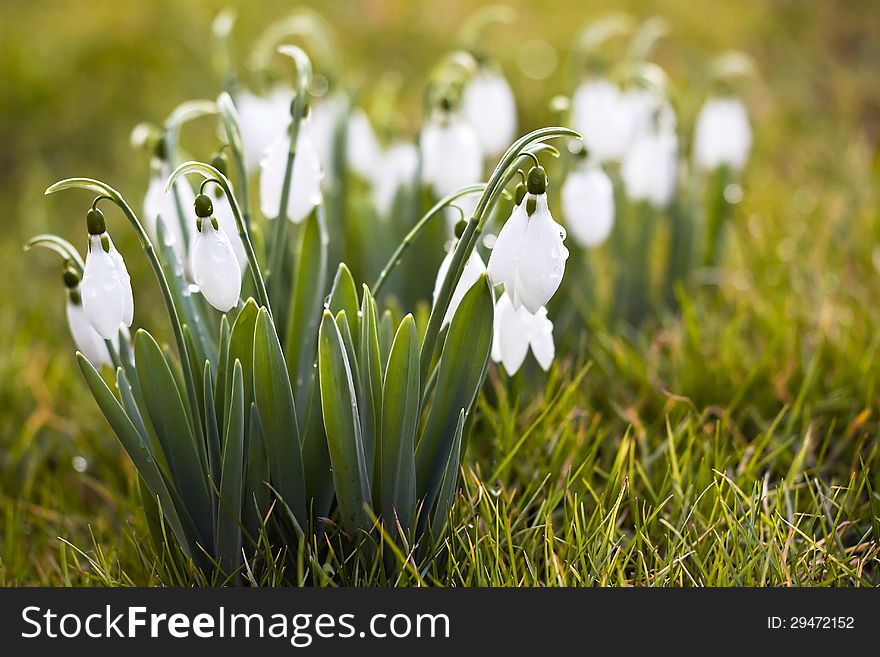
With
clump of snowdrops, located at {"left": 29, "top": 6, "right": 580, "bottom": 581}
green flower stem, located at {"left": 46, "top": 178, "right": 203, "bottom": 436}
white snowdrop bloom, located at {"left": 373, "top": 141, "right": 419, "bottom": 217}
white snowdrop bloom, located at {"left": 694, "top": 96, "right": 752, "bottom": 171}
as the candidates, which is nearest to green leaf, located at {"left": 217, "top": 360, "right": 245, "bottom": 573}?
clump of snowdrops, located at {"left": 29, "top": 6, "right": 580, "bottom": 581}

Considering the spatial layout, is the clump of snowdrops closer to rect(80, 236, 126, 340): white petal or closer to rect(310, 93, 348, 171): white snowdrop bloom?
rect(80, 236, 126, 340): white petal

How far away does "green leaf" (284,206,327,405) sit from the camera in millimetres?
1850

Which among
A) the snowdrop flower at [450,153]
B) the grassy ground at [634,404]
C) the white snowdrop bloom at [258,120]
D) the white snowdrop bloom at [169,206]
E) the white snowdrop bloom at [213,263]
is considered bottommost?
the grassy ground at [634,404]

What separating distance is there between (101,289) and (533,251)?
24.5 inches

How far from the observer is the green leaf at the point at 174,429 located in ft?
5.17

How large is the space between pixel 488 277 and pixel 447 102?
678 mm

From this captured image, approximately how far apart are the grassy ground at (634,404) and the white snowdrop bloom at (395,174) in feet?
1.91

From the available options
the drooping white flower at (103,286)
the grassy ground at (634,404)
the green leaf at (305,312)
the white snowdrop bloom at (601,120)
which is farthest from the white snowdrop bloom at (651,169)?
the drooping white flower at (103,286)

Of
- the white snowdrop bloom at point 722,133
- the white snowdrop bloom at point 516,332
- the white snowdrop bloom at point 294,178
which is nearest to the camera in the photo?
the white snowdrop bloom at point 516,332

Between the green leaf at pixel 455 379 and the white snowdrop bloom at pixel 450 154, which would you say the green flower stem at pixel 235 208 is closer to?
the green leaf at pixel 455 379

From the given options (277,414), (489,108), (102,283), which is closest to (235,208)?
(102,283)

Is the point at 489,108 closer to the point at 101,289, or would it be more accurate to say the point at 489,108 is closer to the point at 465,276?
the point at 465,276

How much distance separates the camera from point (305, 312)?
1.86 meters

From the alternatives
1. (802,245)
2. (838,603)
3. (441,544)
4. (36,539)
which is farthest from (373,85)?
(838,603)
